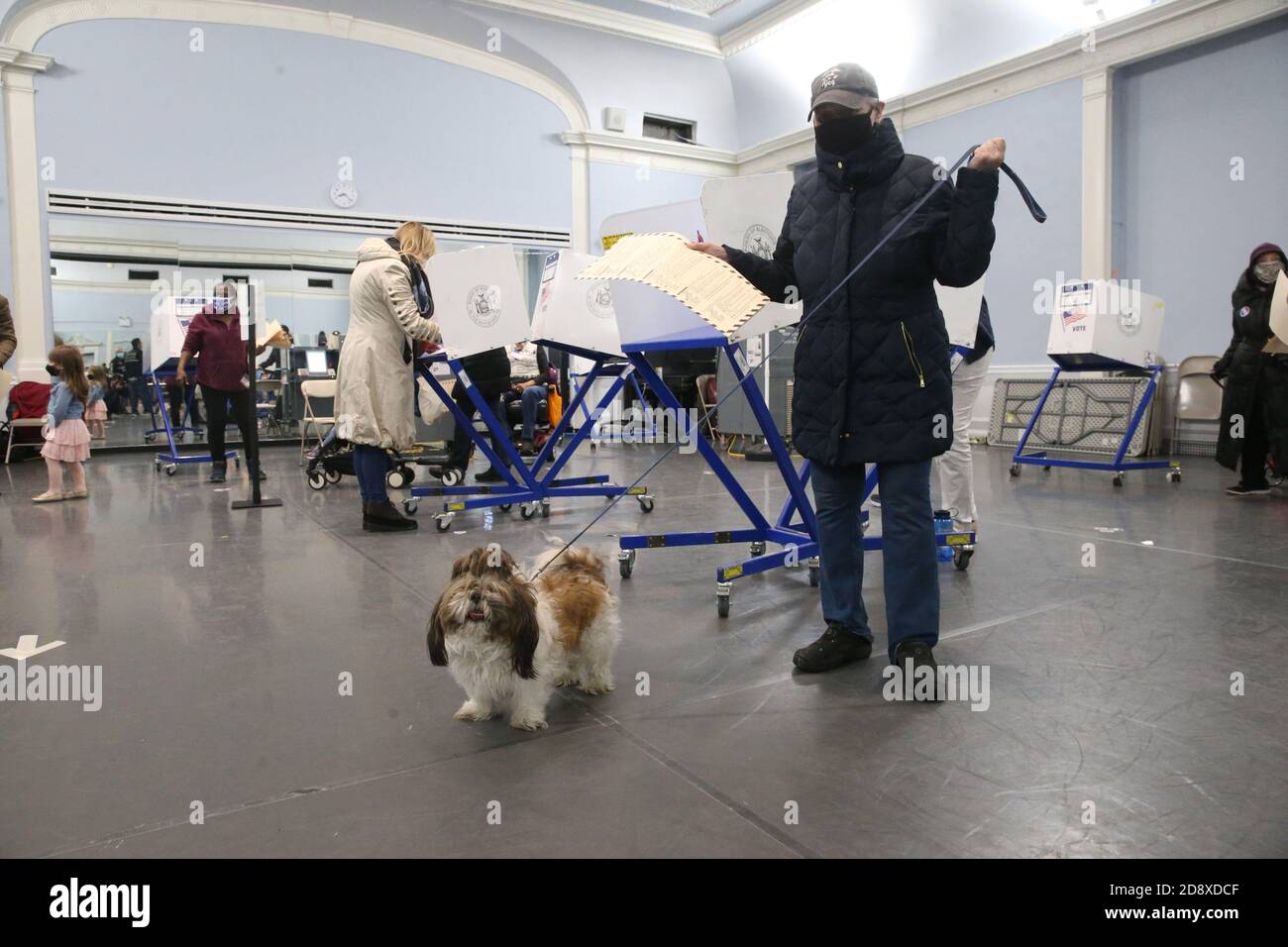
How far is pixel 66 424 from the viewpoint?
670 cm

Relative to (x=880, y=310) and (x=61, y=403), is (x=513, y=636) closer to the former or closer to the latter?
(x=880, y=310)

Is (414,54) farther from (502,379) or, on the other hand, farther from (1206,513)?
(1206,513)

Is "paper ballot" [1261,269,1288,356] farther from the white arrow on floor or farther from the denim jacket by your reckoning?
the denim jacket

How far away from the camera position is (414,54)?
1227cm

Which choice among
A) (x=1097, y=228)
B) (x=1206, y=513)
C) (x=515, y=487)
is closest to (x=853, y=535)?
(x=515, y=487)

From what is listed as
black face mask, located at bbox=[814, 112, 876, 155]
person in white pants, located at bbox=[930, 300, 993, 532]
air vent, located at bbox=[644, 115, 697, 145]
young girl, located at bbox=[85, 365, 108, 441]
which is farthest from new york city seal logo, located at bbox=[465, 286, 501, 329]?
air vent, located at bbox=[644, 115, 697, 145]

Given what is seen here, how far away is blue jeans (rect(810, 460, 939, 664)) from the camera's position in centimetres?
243

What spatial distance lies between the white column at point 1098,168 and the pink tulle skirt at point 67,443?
31.8 ft

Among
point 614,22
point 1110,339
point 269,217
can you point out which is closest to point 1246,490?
point 1110,339

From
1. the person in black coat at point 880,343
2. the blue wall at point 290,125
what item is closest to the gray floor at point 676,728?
the person in black coat at point 880,343

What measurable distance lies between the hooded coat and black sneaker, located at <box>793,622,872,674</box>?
305cm

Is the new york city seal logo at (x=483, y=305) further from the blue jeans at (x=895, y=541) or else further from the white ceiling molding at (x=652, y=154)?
the white ceiling molding at (x=652, y=154)

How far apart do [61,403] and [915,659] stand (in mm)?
6750

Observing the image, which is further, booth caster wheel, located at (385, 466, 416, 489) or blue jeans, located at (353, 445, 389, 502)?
booth caster wheel, located at (385, 466, 416, 489)
